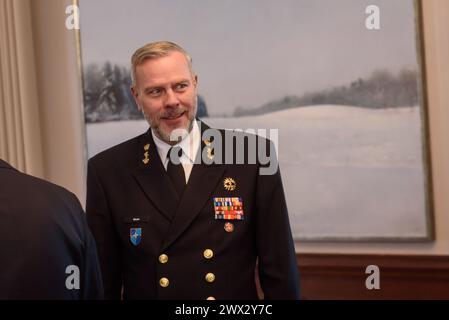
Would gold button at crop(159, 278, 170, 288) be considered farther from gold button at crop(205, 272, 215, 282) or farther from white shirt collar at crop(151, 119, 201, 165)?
white shirt collar at crop(151, 119, 201, 165)

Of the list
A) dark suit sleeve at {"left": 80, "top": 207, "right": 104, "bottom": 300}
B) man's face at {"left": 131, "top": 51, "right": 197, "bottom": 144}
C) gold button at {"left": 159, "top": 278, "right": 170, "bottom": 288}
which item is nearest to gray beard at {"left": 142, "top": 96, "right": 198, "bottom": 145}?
man's face at {"left": 131, "top": 51, "right": 197, "bottom": 144}

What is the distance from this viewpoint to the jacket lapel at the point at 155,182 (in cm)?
243

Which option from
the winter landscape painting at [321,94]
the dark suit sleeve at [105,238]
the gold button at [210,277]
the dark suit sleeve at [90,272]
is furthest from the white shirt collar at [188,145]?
the winter landscape painting at [321,94]

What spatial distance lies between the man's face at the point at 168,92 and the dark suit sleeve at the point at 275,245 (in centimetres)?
38

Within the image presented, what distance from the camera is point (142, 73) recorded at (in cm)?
241

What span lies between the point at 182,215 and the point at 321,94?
1.64m

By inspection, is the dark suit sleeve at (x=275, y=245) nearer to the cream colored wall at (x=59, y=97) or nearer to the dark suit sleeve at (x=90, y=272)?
the dark suit sleeve at (x=90, y=272)

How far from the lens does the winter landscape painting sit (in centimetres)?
363

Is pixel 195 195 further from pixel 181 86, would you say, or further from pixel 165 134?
pixel 181 86

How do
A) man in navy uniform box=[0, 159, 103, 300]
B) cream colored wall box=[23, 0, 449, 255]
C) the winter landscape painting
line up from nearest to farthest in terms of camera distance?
man in navy uniform box=[0, 159, 103, 300] < the winter landscape painting < cream colored wall box=[23, 0, 449, 255]

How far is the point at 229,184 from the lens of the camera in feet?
8.17
